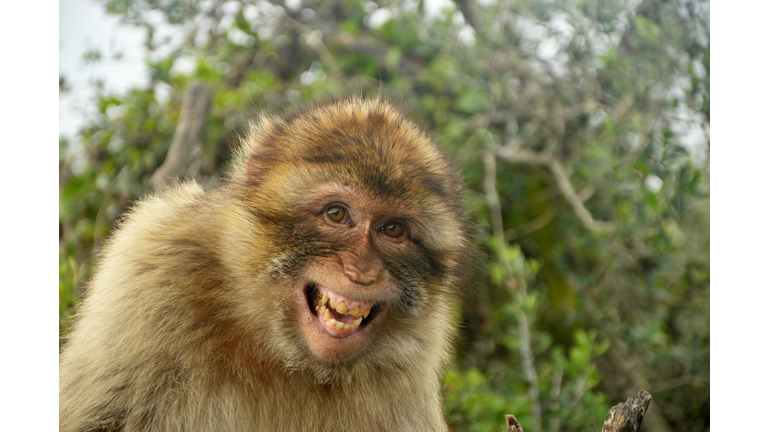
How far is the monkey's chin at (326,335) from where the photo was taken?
1725 mm

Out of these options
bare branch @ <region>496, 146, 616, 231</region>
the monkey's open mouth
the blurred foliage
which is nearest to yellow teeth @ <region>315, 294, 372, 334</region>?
the monkey's open mouth

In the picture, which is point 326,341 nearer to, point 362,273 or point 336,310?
point 336,310

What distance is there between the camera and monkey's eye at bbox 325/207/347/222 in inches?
69.9

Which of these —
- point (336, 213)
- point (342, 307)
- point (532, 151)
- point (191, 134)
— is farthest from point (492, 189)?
point (342, 307)

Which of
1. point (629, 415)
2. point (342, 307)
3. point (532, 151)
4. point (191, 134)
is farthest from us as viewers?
point (532, 151)

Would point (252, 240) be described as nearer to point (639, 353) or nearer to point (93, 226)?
point (93, 226)

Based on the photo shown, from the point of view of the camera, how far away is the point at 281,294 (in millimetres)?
1800

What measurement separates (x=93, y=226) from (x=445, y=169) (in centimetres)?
239

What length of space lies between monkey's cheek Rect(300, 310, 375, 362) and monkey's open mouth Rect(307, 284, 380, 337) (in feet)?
0.05

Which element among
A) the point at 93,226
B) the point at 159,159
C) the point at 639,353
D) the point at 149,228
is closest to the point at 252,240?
the point at 149,228

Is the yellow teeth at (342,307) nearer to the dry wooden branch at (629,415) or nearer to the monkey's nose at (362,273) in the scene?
the monkey's nose at (362,273)

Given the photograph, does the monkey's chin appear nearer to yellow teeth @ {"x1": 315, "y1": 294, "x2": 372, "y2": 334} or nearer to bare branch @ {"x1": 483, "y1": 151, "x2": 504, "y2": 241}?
yellow teeth @ {"x1": 315, "y1": 294, "x2": 372, "y2": 334}

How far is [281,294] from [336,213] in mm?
316

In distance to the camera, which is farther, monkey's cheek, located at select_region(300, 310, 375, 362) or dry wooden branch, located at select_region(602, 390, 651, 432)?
monkey's cheek, located at select_region(300, 310, 375, 362)
